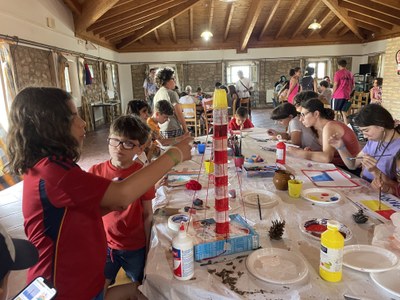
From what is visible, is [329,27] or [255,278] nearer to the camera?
[255,278]

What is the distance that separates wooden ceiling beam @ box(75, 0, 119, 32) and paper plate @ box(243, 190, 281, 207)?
5.36 metres

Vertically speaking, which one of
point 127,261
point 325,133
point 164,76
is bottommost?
point 127,261

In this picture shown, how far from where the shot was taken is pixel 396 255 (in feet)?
3.43

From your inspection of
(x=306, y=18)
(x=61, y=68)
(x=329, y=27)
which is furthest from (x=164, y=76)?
(x=329, y=27)

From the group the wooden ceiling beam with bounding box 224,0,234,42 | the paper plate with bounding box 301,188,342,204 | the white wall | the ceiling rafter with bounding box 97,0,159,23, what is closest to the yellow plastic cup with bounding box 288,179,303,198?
the paper plate with bounding box 301,188,342,204

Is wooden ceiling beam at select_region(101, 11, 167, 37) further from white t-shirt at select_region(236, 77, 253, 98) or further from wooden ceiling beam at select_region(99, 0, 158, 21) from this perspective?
white t-shirt at select_region(236, 77, 253, 98)

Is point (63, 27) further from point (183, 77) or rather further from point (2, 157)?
point (183, 77)

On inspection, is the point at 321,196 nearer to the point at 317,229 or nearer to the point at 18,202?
the point at 317,229

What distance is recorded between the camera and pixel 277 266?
1.03 m

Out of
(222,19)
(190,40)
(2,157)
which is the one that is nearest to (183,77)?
(190,40)

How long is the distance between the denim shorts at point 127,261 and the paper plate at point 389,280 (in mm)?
1111

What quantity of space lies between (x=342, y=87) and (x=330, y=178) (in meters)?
6.20

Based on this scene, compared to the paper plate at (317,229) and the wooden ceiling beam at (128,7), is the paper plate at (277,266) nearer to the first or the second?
the paper plate at (317,229)

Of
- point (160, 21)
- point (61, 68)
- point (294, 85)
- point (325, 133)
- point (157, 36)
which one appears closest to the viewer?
point (325, 133)
